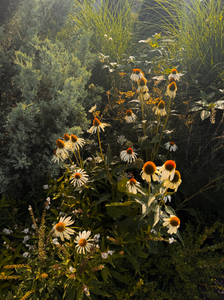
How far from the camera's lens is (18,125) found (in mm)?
1676

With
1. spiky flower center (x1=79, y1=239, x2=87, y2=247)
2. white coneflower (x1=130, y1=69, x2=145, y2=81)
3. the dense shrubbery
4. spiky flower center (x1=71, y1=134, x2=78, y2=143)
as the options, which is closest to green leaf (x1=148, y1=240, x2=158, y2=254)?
the dense shrubbery

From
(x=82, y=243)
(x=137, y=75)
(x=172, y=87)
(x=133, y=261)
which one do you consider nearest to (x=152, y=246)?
(x=133, y=261)

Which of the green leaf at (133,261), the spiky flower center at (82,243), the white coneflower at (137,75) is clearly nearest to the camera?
the spiky flower center at (82,243)

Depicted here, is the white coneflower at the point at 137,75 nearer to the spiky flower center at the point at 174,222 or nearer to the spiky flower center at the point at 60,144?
the spiky flower center at the point at 60,144

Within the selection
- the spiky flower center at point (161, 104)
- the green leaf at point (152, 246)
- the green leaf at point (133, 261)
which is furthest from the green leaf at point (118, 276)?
the spiky flower center at point (161, 104)

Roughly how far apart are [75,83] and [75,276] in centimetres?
150

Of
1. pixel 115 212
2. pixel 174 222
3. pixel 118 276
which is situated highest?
pixel 174 222

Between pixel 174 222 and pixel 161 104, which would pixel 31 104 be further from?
pixel 174 222

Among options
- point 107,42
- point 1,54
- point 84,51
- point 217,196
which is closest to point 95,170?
point 217,196

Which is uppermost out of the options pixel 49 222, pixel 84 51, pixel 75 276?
pixel 84 51

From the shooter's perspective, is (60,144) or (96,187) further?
(96,187)

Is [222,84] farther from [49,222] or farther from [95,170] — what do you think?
[49,222]

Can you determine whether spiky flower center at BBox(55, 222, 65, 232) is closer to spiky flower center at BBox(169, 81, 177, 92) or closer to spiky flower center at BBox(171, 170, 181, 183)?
spiky flower center at BBox(171, 170, 181, 183)

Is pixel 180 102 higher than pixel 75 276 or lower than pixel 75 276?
higher
